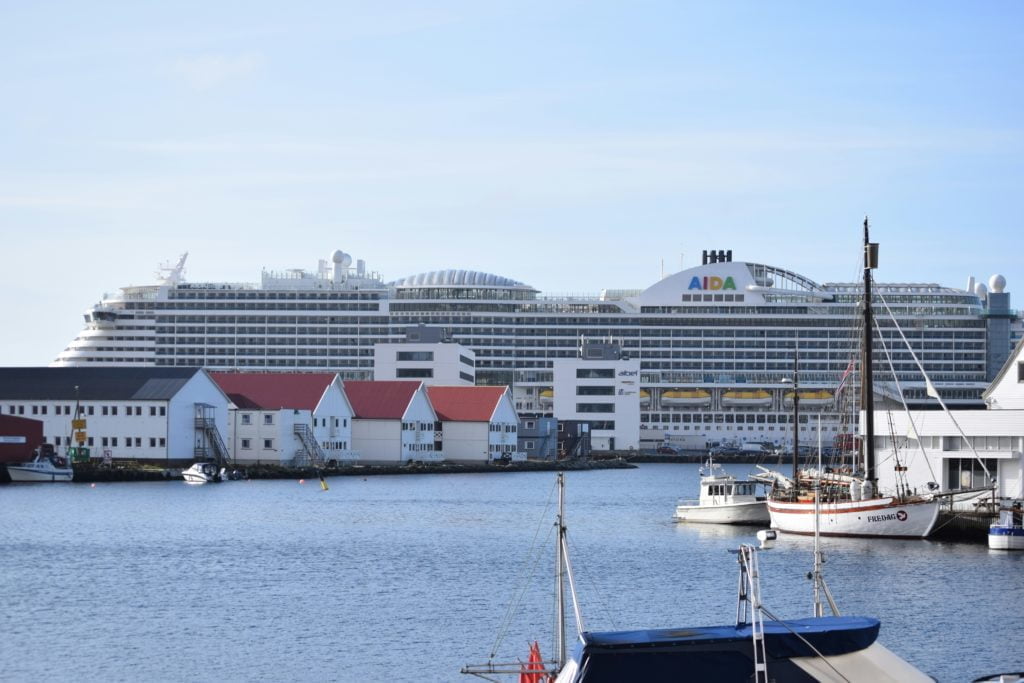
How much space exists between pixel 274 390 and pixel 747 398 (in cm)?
6713

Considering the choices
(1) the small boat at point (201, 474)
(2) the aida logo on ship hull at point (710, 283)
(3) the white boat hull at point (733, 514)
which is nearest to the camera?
(3) the white boat hull at point (733, 514)

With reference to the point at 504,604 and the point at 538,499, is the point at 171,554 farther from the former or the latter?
the point at 538,499

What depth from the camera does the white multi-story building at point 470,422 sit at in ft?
390

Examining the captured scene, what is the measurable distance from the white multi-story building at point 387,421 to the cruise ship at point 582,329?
46.8m

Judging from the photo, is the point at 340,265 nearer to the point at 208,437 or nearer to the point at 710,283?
the point at 710,283

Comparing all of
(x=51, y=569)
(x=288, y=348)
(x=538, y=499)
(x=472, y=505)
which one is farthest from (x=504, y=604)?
(x=288, y=348)

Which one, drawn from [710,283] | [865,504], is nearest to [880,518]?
[865,504]

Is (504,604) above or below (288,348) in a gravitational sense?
below

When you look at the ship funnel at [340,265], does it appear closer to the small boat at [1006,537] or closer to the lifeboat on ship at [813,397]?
the lifeboat on ship at [813,397]

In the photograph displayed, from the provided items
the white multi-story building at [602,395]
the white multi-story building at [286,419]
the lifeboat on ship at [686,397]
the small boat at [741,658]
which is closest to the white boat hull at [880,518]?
the small boat at [741,658]

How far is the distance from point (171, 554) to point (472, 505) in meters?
26.4

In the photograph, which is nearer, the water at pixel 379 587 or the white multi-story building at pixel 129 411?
the water at pixel 379 587

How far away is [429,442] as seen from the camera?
115m

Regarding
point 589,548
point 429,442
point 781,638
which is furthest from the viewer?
Result: point 429,442
